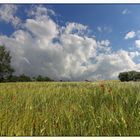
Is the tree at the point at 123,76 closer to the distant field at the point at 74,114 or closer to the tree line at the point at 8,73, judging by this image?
the distant field at the point at 74,114

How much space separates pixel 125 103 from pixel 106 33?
2.88ft

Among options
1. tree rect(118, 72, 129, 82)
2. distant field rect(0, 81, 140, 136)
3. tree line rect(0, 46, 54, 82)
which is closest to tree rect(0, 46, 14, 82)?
tree line rect(0, 46, 54, 82)

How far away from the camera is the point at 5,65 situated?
10.8 feet

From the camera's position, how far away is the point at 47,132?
198cm

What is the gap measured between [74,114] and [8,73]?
149cm

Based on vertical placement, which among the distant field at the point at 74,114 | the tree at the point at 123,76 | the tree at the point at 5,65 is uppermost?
the tree at the point at 5,65

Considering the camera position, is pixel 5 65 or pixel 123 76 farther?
pixel 5 65

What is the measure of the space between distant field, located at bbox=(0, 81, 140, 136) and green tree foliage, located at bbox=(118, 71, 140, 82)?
0.26 metres

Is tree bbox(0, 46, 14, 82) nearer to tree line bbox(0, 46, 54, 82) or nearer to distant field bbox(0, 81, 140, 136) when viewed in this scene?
tree line bbox(0, 46, 54, 82)

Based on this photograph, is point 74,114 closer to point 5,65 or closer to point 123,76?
point 123,76

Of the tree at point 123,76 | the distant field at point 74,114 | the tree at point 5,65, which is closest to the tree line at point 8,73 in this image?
the tree at point 5,65

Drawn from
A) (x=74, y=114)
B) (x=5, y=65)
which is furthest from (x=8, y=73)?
(x=74, y=114)

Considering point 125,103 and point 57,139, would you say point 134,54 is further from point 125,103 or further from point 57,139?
point 57,139

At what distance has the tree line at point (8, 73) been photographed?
9.78 feet
